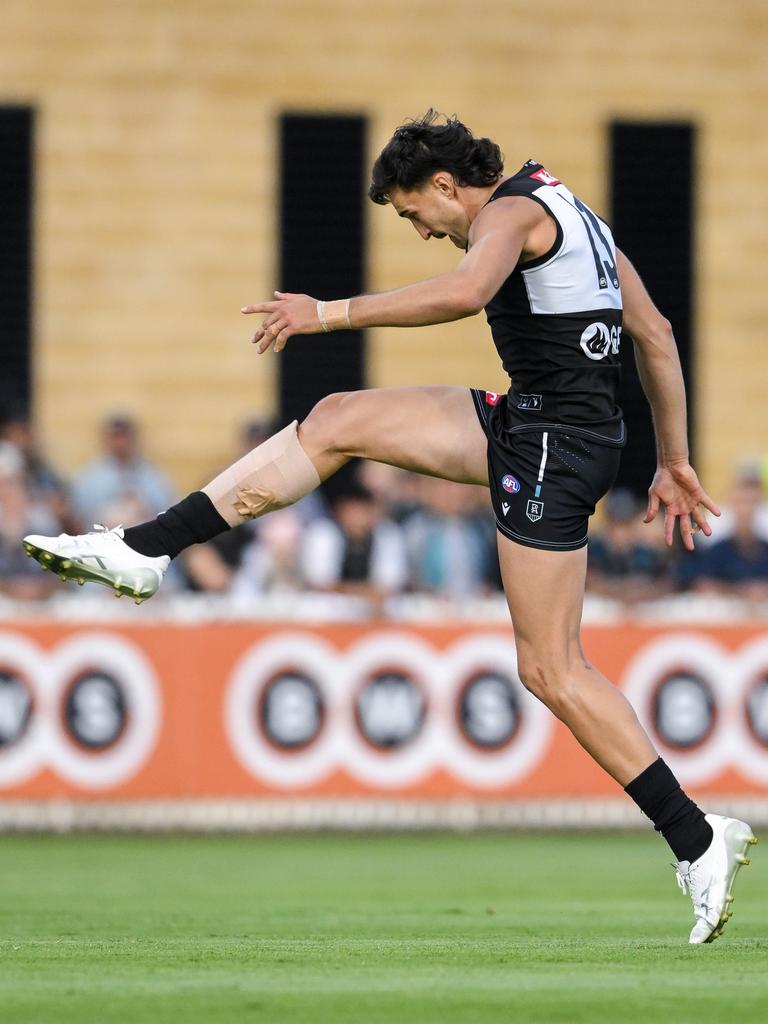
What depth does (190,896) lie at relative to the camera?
9.50 m

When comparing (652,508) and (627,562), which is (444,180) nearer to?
(652,508)

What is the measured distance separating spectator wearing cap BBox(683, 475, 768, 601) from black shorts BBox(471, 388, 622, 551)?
701 centimetres

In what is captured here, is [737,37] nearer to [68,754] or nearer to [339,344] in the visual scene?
[339,344]

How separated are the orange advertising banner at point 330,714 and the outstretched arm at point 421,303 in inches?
265

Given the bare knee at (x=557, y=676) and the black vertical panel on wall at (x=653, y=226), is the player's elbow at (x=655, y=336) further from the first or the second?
the black vertical panel on wall at (x=653, y=226)

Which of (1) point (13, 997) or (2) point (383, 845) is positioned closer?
(1) point (13, 997)

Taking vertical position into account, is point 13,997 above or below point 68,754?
above

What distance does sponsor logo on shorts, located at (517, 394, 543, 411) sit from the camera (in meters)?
6.76

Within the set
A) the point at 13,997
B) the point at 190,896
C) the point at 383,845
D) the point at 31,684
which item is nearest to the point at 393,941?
the point at 13,997

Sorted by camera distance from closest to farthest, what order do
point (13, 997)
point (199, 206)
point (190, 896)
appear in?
1. point (13, 997)
2. point (190, 896)
3. point (199, 206)

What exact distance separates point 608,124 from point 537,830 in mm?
7553

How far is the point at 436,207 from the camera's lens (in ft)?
22.3

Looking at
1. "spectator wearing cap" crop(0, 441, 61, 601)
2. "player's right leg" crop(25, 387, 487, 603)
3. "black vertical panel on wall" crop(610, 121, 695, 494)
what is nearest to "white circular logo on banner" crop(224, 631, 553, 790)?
"spectator wearing cap" crop(0, 441, 61, 601)

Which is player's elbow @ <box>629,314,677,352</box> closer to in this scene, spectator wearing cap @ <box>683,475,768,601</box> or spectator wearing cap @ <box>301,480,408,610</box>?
spectator wearing cap @ <box>301,480,408,610</box>
